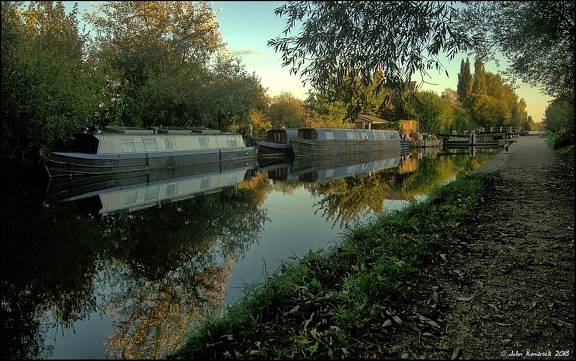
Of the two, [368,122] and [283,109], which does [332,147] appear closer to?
[368,122]

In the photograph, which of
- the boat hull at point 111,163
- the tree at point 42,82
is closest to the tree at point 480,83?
Answer: the boat hull at point 111,163

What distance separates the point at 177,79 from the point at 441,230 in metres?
23.1

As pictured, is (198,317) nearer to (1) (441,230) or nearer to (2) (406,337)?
(2) (406,337)

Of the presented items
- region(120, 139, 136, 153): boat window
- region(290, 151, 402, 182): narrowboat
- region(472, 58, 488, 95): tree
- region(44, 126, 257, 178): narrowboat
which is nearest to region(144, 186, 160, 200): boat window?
region(44, 126, 257, 178): narrowboat

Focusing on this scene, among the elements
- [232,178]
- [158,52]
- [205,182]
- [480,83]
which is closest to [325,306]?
[205,182]

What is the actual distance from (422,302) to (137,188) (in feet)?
43.0

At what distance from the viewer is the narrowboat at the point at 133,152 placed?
16641 mm

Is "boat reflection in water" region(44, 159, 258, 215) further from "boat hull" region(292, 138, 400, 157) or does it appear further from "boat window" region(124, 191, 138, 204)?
"boat hull" region(292, 138, 400, 157)

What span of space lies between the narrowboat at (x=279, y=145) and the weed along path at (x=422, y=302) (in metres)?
25.0

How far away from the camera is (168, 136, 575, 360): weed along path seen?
288 centimetres

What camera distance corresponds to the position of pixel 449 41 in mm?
4848

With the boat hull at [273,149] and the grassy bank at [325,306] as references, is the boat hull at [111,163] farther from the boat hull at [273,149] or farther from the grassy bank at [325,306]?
the grassy bank at [325,306]

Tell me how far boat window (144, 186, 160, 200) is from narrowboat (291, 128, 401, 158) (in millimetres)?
15843

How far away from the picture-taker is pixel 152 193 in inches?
542
